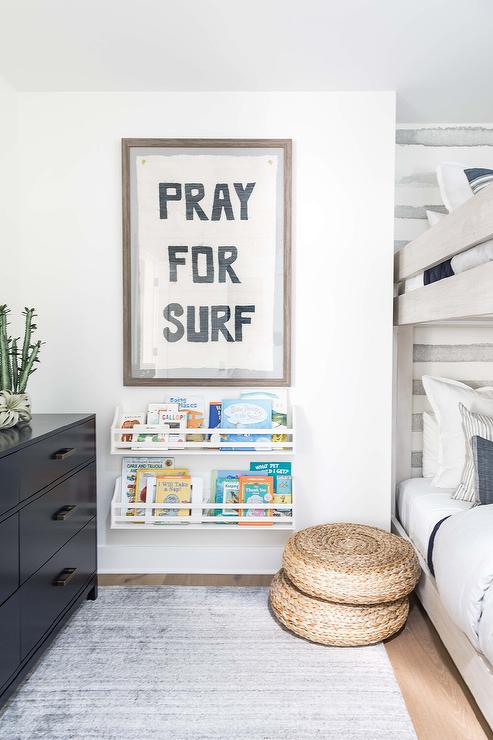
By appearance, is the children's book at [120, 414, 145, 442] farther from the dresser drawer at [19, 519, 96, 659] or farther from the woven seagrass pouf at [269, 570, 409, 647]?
the woven seagrass pouf at [269, 570, 409, 647]

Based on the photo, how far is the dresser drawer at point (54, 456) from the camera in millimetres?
1841

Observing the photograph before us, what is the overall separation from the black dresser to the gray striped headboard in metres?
1.72

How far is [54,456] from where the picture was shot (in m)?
2.07

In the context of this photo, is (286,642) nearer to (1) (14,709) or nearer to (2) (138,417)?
(1) (14,709)

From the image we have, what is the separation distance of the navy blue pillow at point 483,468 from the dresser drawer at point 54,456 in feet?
5.42

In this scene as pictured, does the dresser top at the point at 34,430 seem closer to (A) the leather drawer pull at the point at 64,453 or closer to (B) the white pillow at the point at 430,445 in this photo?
(A) the leather drawer pull at the point at 64,453

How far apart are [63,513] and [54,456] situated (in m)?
0.24

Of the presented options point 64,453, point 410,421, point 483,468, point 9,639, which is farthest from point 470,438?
point 9,639

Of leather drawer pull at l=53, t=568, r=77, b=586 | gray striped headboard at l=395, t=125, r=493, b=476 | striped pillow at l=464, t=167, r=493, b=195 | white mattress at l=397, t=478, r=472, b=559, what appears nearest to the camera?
leather drawer pull at l=53, t=568, r=77, b=586

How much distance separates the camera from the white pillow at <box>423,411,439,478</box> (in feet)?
9.04

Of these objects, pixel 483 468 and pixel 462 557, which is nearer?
pixel 462 557

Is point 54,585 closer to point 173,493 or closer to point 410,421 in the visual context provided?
point 173,493

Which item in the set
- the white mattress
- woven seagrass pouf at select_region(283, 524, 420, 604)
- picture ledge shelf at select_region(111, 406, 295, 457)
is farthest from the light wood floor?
picture ledge shelf at select_region(111, 406, 295, 457)

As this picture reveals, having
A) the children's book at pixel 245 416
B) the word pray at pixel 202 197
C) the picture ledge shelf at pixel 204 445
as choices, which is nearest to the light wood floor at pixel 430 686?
the picture ledge shelf at pixel 204 445
